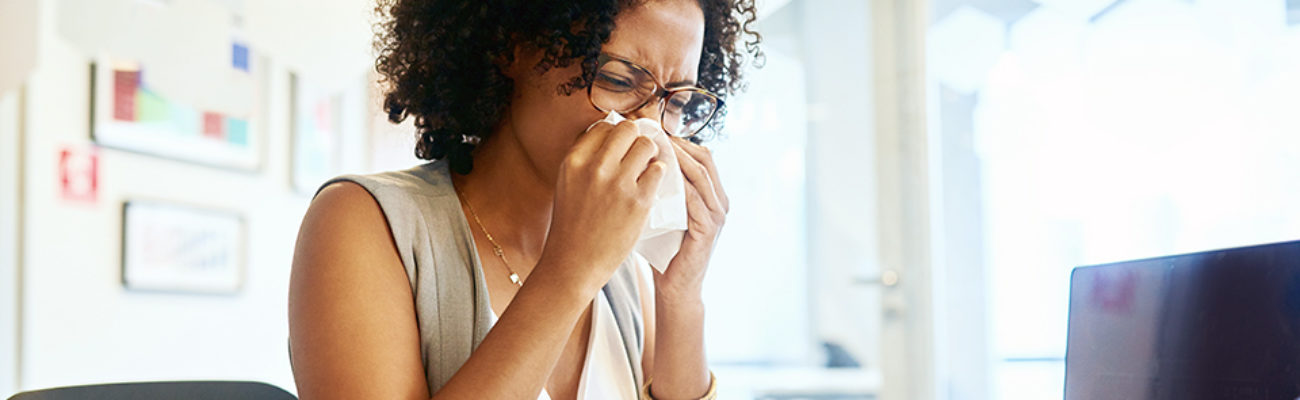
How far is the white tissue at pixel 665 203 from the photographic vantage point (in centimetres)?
112

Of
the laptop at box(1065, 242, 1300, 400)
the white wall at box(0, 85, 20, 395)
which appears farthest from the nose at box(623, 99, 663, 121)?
the white wall at box(0, 85, 20, 395)

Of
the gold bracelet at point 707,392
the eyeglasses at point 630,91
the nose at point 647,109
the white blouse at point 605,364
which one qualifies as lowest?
the gold bracelet at point 707,392

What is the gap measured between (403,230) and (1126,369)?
703 mm

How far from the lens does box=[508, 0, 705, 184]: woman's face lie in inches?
45.7

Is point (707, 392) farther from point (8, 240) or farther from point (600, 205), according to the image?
point (8, 240)

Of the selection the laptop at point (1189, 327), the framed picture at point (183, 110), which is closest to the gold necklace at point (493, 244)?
the laptop at point (1189, 327)

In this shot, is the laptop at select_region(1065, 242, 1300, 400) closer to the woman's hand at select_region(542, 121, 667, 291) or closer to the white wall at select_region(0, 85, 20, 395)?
the woman's hand at select_region(542, 121, 667, 291)

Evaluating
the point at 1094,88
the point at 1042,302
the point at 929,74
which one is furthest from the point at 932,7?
the point at 1042,302

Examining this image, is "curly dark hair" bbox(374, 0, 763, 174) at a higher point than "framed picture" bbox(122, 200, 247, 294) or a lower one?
higher

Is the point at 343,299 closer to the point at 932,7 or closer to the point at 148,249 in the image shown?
the point at 148,249

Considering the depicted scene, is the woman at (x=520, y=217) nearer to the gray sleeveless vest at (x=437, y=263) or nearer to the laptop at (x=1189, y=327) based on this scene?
the gray sleeveless vest at (x=437, y=263)

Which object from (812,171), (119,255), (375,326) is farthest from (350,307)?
(812,171)

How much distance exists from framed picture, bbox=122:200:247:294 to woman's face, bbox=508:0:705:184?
1610 millimetres

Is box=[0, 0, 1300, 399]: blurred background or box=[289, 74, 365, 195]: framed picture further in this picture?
box=[289, 74, 365, 195]: framed picture
